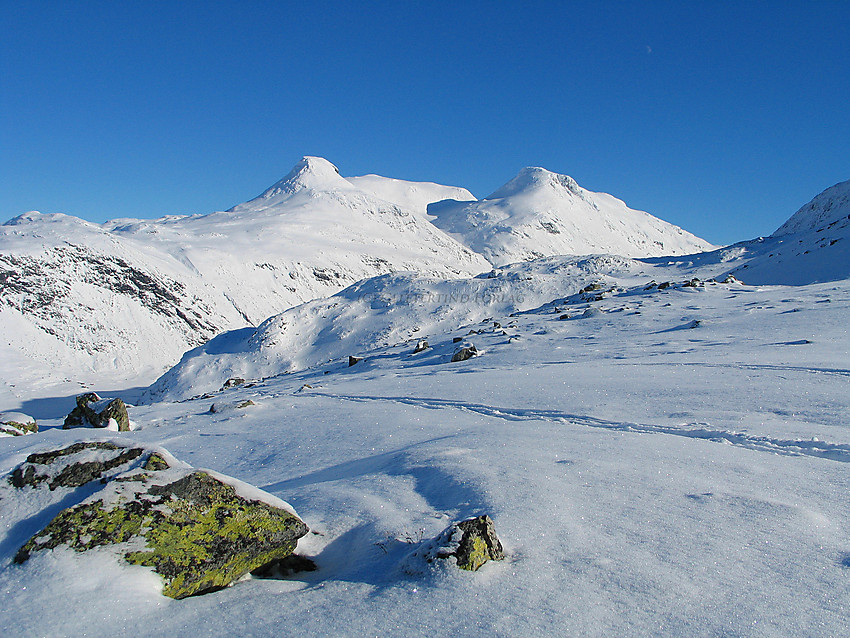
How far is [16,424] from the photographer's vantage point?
36.6 feet

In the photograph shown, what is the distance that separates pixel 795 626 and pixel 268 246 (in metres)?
80.1

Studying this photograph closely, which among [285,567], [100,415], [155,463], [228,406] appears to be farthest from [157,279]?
[285,567]

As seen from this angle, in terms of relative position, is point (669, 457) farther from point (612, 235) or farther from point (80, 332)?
point (612, 235)

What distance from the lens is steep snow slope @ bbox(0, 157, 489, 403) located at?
43906 millimetres

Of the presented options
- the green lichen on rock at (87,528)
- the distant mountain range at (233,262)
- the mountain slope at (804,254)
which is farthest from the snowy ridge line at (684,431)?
the mountain slope at (804,254)

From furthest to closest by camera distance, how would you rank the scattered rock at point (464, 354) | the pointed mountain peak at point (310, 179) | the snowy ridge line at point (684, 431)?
the pointed mountain peak at point (310, 179), the scattered rock at point (464, 354), the snowy ridge line at point (684, 431)

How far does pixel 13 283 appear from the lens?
44.9 meters

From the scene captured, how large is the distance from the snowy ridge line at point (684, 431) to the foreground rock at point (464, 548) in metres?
3.78

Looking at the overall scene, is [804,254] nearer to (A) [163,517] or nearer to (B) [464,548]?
(B) [464,548]

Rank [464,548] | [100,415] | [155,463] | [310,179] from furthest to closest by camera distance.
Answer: [310,179], [100,415], [155,463], [464,548]

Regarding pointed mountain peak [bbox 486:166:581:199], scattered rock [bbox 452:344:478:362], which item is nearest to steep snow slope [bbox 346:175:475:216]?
pointed mountain peak [bbox 486:166:581:199]

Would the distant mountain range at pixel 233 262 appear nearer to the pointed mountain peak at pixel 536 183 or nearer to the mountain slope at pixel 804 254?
the mountain slope at pixel 804 254

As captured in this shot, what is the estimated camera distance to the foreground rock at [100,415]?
449 inches

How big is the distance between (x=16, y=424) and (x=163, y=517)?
36.1 ft
